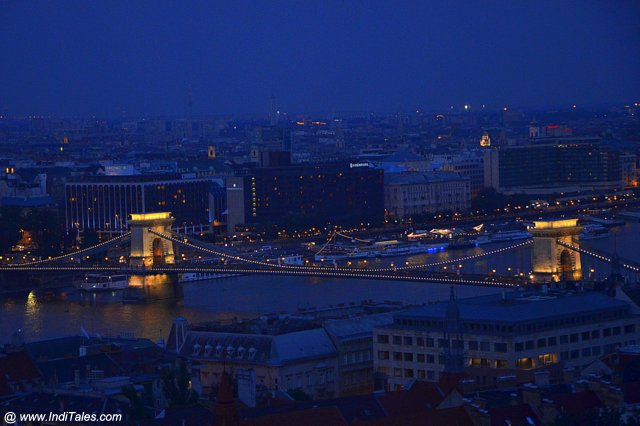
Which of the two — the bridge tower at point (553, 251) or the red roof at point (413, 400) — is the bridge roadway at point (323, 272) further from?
the red roof at point (413, 400)

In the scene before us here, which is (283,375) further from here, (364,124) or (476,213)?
(364,124)

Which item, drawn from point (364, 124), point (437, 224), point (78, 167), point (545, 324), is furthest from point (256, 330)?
point (364, 124)

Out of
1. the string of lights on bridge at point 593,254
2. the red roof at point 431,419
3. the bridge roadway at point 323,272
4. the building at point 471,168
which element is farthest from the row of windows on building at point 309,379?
the building at point 471,168

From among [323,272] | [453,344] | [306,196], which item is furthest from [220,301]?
[306,196]

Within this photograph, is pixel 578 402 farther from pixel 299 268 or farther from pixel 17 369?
pixel 299 268

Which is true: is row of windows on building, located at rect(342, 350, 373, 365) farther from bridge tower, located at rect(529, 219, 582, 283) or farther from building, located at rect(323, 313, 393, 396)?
bridge tower, located at rect(529, 219, 582, 283)

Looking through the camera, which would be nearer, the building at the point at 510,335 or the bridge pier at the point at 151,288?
the building at the point at 510,335

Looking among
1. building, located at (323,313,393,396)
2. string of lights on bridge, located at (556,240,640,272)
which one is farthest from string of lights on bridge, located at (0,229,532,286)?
building, located at (323,313,393,396)

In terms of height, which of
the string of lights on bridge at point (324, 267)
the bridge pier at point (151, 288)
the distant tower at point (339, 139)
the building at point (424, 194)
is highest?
the distant tower at point (339, 139)
